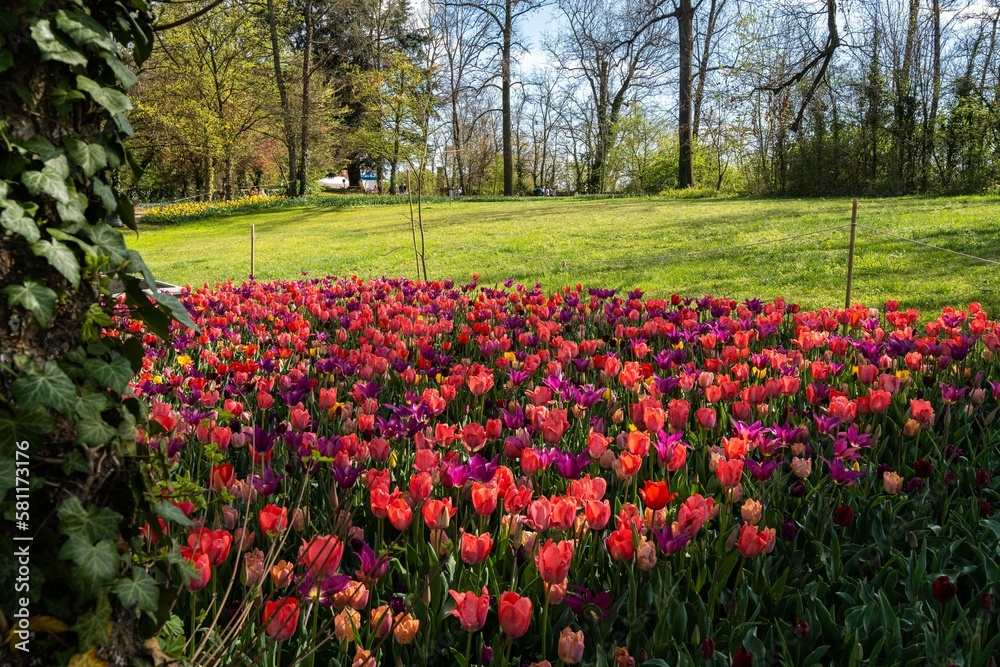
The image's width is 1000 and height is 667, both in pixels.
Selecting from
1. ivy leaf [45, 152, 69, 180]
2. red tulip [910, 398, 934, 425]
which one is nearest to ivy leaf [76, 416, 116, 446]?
ivy leaf [45, 152, 69, 180]


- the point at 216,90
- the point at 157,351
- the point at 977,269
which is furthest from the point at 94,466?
the point at 216,90

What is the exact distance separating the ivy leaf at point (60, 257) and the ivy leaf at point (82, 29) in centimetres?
33

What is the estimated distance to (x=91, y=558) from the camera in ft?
3.65

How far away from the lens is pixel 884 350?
12.8 ft

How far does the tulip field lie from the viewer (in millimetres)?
1634

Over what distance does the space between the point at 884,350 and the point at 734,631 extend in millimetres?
2691

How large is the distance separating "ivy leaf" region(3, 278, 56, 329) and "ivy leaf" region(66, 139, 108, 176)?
21cm

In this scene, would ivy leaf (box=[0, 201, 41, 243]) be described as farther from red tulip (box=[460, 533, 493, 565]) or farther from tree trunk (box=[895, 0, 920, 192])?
tree trunk (box=[895, 0, 920, 192])

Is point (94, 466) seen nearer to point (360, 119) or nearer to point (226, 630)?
point (226, 630)

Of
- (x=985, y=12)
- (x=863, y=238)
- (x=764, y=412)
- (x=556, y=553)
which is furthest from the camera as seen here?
(x=985, y=12)

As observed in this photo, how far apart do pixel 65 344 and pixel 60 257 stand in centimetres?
16

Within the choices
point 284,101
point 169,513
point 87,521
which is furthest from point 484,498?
point 284,101

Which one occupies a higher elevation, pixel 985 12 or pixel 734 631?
pixel 985 12

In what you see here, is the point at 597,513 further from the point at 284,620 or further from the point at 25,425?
the point at 25,425
